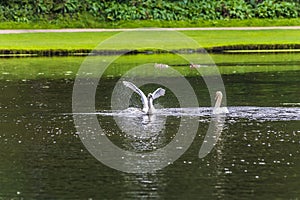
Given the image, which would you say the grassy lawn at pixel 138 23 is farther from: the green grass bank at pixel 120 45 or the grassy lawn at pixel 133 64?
the grassy lawn at pixel 133 64

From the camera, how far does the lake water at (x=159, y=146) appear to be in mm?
14578

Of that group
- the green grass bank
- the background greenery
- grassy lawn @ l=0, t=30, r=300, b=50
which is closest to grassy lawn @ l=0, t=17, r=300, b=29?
the background greenery

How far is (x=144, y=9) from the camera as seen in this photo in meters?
52.8

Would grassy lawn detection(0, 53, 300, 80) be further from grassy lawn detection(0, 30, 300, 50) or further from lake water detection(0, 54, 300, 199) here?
lake water detection(0, 54, 300, 199)

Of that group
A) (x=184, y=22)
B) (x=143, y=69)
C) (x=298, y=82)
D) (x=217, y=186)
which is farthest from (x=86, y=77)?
(x=184, y=22)

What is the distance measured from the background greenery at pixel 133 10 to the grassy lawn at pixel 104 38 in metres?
4.08

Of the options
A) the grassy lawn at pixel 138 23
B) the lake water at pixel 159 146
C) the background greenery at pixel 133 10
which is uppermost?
the lake water at pixel 159 146

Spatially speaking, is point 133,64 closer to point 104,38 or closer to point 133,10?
point 104,38

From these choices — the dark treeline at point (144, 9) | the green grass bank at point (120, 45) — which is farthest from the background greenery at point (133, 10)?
the green grass bank at point (120, 45)

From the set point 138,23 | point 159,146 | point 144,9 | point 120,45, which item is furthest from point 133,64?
point 159,146

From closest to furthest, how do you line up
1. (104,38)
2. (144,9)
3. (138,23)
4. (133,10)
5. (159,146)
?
(159,146) < (104,38) < (138,23) < (133,10) < (144,9)

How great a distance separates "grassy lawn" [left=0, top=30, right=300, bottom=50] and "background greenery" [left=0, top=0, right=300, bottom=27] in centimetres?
408

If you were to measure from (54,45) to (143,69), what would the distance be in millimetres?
9596

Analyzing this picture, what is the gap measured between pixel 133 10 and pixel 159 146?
34873 millimetres
